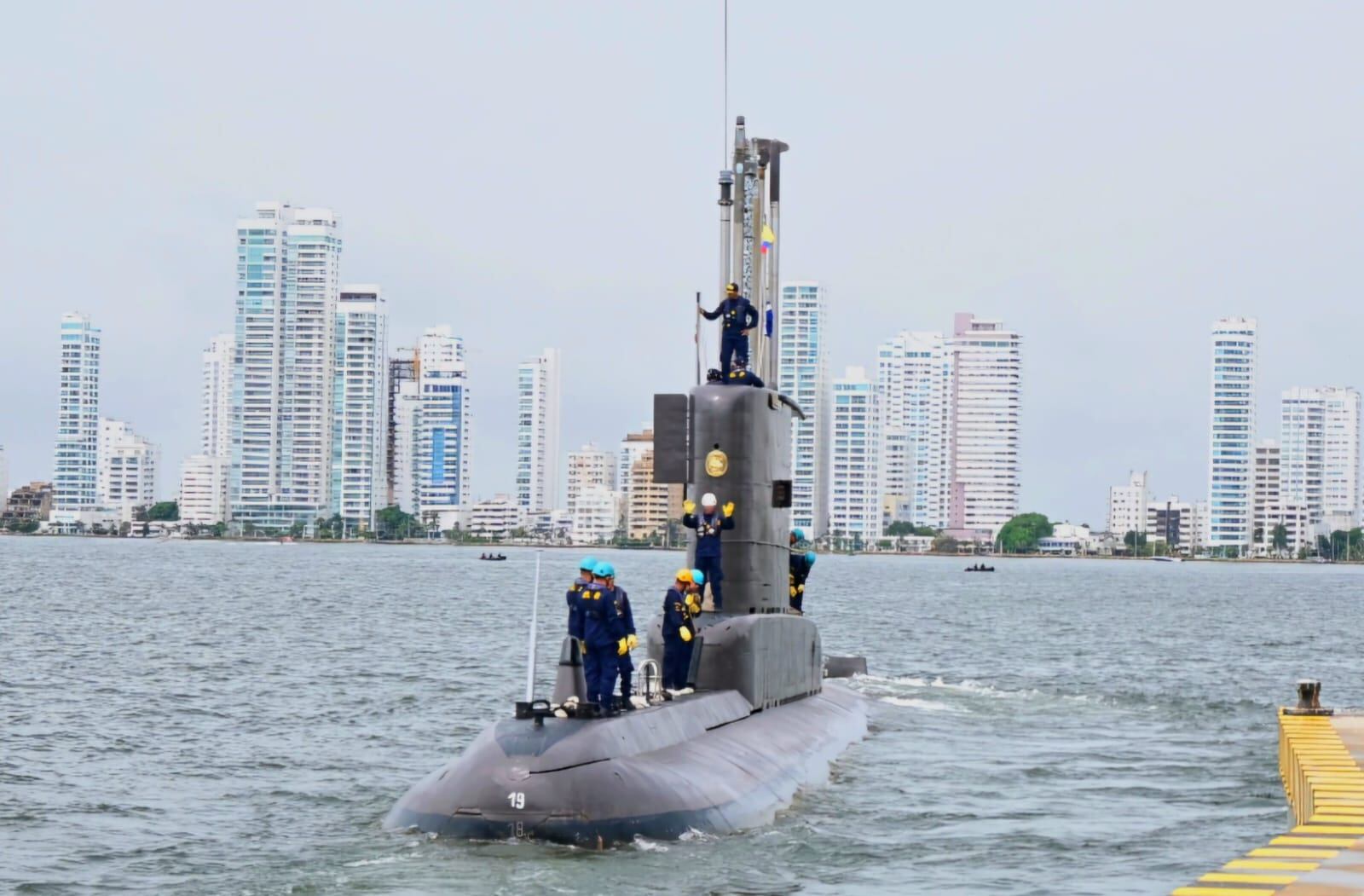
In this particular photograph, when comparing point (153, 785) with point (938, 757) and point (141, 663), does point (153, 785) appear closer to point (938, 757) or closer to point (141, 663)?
point (938, 757)

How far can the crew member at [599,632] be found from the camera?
18453mm

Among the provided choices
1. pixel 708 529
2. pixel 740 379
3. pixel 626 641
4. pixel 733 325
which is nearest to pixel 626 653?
pixel 626 641

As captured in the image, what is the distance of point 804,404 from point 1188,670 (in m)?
154

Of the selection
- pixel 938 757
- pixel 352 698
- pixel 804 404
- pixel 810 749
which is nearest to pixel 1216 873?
pixel 810 749

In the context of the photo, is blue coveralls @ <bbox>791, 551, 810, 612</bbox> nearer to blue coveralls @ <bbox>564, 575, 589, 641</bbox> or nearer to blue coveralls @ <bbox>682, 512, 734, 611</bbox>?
blue coveralls @ <bbox>682, 512, 734, 611</bbox>

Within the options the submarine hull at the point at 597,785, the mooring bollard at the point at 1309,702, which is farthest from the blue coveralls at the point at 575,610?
the mooring bollard at the point at 1309,702

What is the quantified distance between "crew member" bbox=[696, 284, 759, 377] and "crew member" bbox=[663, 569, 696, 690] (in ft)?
10.4

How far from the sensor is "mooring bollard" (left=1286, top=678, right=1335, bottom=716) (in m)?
26.4

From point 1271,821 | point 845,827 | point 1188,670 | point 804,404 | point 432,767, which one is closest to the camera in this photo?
point 845,827

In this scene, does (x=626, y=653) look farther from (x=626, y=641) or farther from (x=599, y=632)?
(x=599, y=632)

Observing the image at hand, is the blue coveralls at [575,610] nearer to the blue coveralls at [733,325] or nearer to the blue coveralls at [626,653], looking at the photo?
the blue coveralls at [626,653]

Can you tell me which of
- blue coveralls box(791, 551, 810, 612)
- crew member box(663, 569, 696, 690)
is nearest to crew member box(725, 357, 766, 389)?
crew member box(663, 569, 696, 690)

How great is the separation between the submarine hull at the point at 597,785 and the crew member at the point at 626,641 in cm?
42

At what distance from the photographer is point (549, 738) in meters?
16.4
